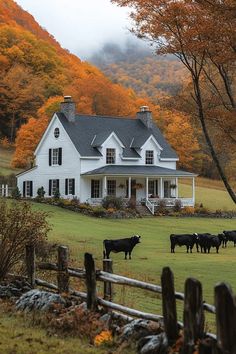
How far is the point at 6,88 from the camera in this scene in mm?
104250

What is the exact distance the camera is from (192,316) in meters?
8.88

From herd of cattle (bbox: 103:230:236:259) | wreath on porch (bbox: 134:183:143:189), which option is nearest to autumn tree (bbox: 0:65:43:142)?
wreath on porch (bbox: 134:183:143:189)

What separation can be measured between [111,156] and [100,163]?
1380 millimetres

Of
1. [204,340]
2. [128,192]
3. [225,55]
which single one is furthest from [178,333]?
[128,192]

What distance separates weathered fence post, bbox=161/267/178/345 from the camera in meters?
9.49

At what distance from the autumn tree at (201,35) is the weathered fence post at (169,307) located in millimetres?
10858

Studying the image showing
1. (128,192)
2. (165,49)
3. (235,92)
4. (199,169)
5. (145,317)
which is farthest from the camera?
(199,169)

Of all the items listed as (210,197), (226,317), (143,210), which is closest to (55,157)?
(143,210)

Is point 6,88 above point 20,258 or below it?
above

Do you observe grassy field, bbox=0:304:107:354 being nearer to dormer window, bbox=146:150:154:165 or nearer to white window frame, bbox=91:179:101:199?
white window frame, bbox=91:179:101:199

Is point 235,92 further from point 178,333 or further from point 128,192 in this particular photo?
point 128,192

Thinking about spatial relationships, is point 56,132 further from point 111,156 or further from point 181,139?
point 181,139

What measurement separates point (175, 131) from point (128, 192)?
2715cm

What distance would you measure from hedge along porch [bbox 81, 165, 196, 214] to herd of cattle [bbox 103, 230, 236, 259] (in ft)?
69.1
